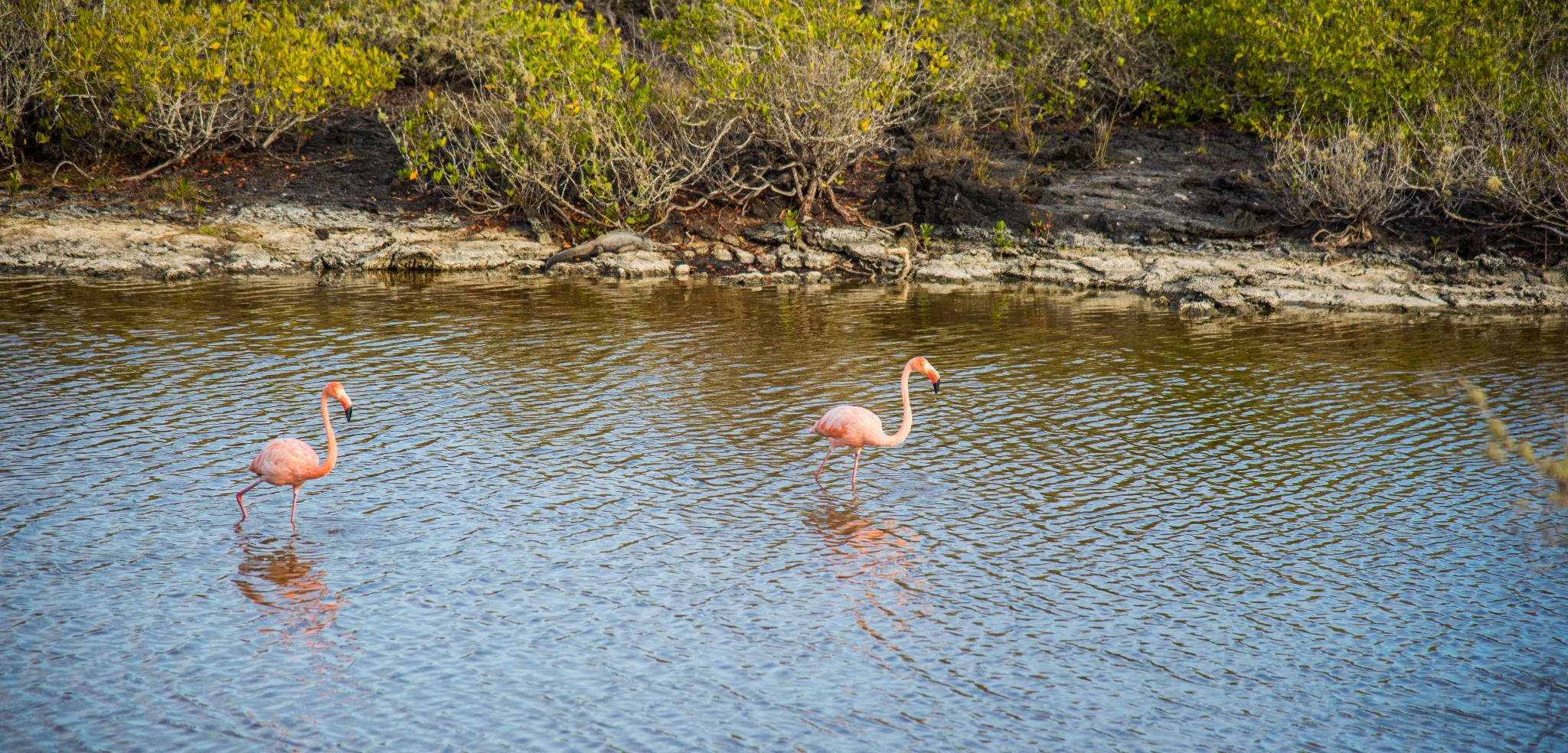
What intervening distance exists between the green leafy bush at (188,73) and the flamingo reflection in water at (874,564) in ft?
51.8

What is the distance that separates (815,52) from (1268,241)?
7.69m

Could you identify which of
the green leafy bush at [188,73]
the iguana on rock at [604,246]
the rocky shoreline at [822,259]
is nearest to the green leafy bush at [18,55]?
the green leafy bush at [188,73]

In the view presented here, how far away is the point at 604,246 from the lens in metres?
19.9

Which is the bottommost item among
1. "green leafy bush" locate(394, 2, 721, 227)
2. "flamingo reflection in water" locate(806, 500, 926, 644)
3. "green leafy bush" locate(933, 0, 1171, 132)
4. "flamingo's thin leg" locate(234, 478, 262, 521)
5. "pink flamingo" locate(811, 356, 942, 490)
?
"flamingo reflection in water" locate(806, 500, 926, 644)

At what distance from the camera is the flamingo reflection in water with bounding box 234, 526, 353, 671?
22.2ft

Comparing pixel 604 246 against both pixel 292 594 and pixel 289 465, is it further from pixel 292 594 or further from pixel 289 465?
pixel 292 594

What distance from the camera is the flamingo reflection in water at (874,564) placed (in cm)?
722

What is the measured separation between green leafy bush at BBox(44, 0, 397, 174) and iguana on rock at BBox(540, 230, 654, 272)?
17.8ft

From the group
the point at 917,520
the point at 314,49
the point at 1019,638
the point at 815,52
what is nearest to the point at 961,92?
the point at 815,52

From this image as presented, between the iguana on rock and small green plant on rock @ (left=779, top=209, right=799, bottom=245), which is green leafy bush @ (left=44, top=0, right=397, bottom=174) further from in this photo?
small green plant on rock @ (left=779, top=209, right=799, bottom=245)

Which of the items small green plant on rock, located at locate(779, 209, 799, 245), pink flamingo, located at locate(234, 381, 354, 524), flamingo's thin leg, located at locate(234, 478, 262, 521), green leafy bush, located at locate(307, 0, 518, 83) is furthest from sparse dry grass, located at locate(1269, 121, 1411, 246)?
flamingo's thin leg, located at locate(234, 478, 262, 521)

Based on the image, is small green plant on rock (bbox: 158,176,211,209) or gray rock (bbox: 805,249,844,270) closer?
gray rock (bbox: 805,249,844,270)

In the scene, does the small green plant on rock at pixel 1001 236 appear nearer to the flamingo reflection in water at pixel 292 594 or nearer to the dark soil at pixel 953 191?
the dark soil at pixel 953 191

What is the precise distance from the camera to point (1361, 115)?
20.0 meters
